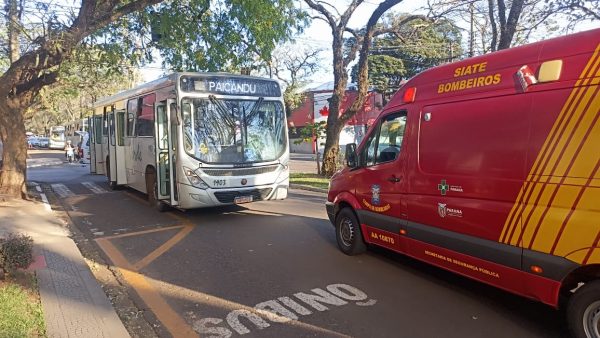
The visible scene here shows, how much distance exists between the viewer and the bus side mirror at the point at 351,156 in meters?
6.63

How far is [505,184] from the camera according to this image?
14.2ft

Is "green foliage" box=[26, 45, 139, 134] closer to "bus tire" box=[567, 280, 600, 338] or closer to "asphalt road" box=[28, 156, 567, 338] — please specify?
"asphalt road" box=[28, 156, 567, 338]

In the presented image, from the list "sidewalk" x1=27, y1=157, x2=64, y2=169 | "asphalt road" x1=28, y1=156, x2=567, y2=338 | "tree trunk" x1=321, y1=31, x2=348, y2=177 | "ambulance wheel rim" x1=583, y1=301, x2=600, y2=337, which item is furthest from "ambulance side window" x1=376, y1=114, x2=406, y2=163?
"sidewalk" x1=27, y1=157, x2=64, y2=169

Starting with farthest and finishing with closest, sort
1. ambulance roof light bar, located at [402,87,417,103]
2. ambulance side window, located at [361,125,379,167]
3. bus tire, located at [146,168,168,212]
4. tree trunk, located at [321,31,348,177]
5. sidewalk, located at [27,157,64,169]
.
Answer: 1. sidewalk, located at [27,157,64,169]
2. tree trunk, located at [321,31,348,177]
3. bus tire, located at [146,168,168,212]
4. ambulance side window, located at [361,125,379,167]
5. ambulance roof light bar, located at [402,87,417,103]

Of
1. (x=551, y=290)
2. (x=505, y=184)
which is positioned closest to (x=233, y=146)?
(x=505, y=184)

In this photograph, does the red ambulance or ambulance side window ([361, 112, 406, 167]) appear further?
ambulance side window ([361, 112, 406, 167])

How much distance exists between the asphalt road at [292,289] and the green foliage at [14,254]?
1185 mm

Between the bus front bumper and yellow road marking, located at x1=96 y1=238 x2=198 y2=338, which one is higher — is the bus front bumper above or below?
above

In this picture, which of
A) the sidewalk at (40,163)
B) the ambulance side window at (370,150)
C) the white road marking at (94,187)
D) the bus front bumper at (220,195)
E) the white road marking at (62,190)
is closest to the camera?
the ambulance side window at (370,150)

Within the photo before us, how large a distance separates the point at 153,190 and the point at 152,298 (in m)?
6.03

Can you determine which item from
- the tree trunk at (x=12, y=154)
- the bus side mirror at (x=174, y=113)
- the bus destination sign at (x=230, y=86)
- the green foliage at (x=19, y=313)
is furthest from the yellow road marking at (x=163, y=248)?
the tree trunk at (x=12, y=154)

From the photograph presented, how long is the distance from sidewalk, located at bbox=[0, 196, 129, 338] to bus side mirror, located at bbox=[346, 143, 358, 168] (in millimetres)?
3527

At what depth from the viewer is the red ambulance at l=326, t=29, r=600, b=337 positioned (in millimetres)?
A: 3721

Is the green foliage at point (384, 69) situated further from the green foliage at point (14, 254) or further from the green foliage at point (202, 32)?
the green foliage at point (14, 254)
